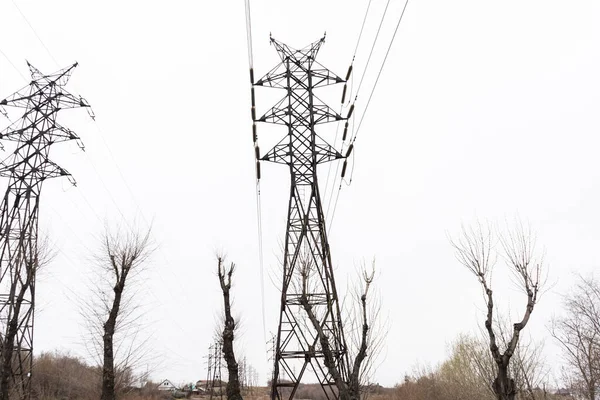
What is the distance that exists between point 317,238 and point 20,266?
12.4 metres

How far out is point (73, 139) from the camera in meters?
19.0

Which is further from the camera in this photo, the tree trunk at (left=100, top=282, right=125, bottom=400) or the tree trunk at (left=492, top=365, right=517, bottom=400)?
the tree trunk at (left=100, top=282, right=125, bottom=400)

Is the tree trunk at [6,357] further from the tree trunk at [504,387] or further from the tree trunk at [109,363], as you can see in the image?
the tree trunk at [504,387]

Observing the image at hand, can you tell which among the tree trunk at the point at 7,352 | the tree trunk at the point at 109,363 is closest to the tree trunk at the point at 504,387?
the tree trunk at the point at 109,363

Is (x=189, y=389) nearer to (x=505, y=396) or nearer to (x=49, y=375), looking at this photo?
(x=49, y=375)

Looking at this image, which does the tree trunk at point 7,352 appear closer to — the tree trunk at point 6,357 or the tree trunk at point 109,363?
the tree trunk at point 6,357

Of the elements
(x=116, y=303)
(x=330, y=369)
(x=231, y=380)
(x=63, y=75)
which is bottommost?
(x=231, y=380)

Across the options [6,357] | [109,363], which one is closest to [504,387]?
[109,363]

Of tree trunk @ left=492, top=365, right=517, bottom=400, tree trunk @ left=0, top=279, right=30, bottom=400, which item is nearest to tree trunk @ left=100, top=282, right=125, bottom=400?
tree trunk @ left=0, top=279, right=30, bottom=400

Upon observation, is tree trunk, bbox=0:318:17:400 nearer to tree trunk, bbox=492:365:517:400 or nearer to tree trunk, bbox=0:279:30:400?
tree trunk, bbox=0:279:30:400

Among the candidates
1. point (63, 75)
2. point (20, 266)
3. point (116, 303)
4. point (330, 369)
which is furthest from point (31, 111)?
point (330, 369)

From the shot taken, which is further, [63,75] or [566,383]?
[566,383]

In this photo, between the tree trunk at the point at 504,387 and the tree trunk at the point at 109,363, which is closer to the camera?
the tree trunk at the point at 504,387

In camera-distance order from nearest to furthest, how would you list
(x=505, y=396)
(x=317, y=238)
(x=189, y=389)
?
(x=505, y=396) < (x=317, y=238) < (x=189, y=389)
